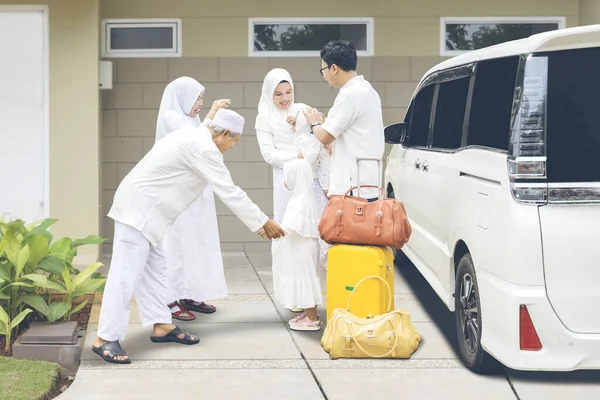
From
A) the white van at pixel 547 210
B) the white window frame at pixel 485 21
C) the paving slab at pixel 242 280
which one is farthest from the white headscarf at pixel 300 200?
the white window frame at pixel 485 21

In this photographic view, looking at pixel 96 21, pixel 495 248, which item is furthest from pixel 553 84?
pixel 96 21

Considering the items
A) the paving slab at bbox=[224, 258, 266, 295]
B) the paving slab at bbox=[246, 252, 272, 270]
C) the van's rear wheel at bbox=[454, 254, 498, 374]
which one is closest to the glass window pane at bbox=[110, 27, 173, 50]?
the paving slab at bbox=[246, 252, 272, 270]

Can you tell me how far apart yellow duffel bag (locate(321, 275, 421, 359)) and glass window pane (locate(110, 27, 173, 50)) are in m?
5.39

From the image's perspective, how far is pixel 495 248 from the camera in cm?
546

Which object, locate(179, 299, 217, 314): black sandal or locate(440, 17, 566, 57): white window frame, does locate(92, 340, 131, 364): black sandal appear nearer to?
locate(179, 299, 217, 314): black sandal

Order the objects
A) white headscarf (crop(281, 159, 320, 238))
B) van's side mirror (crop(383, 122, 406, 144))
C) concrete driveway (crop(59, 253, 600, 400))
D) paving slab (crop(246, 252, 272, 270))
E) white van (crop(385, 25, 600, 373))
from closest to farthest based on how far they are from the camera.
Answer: white van (crop(385, 25, 600, 373)) → concrete driveway (crop(59, 253, 600, 400)) → white headscarf (crop(281, 159, 320, 238)) → van's side mirror (crop(383, 122, 406, 144)) → paving slab (crop(246, 252, 272, 270))

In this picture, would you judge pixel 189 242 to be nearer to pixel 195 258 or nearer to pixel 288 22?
pixel 195 258

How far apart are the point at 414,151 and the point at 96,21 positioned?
394 cm

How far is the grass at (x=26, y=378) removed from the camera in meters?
5.54

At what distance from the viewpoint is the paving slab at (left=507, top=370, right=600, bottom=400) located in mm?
5520

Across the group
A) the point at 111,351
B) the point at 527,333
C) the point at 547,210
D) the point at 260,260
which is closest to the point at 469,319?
the point at 527,333

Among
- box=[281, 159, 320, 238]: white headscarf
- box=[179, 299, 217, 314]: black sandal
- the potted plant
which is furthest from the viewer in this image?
box=[179, 299, 217, 314]: black sandal

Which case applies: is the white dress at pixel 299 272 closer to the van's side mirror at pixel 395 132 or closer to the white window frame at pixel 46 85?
the van's side mirror at pixel 395 132

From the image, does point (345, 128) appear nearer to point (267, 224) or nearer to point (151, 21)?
point (267, 224)
